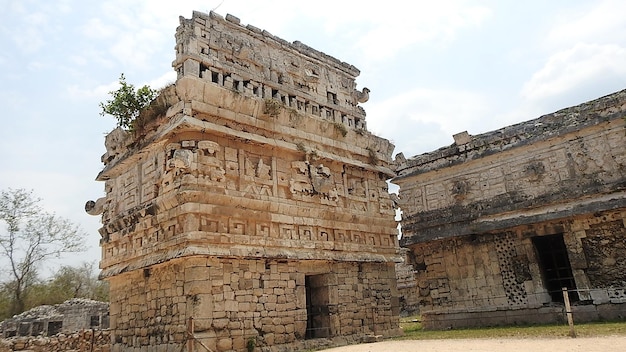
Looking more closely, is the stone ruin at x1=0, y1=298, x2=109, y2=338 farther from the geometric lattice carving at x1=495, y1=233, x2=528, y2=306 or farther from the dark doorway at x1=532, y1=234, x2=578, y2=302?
the dark doorway at x1=532, y1=234, x2=578, y2=302

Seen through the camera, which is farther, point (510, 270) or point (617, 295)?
point (510, 270)

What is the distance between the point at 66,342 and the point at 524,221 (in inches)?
548

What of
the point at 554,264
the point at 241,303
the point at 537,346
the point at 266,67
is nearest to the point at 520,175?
the point at 554,264

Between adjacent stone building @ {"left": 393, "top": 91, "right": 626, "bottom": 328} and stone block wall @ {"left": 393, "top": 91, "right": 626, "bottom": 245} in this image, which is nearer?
adjacent stone building @ {"left": 393, "top": 91, "right": 626, "bottom": 328}

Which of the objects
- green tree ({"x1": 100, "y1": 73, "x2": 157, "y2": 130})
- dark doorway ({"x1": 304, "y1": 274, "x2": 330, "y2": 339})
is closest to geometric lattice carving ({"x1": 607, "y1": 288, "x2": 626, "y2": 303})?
dark doorway ({"x1": 304, "y1": 274, "x2": 330, "y2": 339})

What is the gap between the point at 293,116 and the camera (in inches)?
466

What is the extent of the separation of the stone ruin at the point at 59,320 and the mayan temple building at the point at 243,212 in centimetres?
634

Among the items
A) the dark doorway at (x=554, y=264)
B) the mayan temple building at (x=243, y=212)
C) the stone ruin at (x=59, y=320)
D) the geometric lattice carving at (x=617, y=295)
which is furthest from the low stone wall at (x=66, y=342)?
the geometric lattice carving at (x=617, y=295)

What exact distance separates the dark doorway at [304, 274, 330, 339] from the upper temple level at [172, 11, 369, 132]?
467 cm

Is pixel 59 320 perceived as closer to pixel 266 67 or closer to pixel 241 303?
pixel 241 303

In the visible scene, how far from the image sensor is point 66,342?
13.6 m

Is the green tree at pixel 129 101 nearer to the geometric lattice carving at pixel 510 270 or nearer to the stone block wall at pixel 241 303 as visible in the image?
the stone block wall at pixel 241 303

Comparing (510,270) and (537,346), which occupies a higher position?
(510,270)

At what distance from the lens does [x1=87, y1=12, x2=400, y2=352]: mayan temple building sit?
935 centimetres
